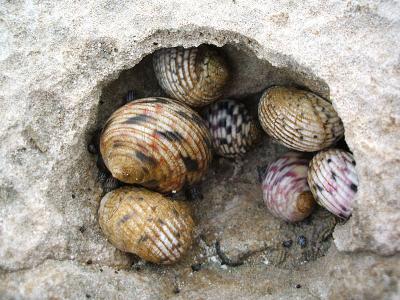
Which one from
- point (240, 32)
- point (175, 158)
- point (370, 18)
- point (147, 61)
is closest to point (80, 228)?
point (175, 158)

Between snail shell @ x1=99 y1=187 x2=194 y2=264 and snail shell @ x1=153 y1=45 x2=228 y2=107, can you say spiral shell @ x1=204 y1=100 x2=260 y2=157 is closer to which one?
snail shell @ x1=153 y1=45 x2=228 y2=107

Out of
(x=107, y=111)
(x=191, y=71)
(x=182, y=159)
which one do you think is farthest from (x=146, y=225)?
(x=191, y=71)

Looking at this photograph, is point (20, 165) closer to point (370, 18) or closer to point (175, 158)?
point (175, 158)

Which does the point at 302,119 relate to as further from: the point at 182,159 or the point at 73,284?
the point at 73,284

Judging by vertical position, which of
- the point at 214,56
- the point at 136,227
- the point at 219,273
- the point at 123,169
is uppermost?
the point at 214,56

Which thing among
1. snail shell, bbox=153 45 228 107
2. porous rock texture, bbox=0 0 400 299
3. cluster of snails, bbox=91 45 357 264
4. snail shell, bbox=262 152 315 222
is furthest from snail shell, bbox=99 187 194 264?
snail shell, bbox=153 45 228 107
